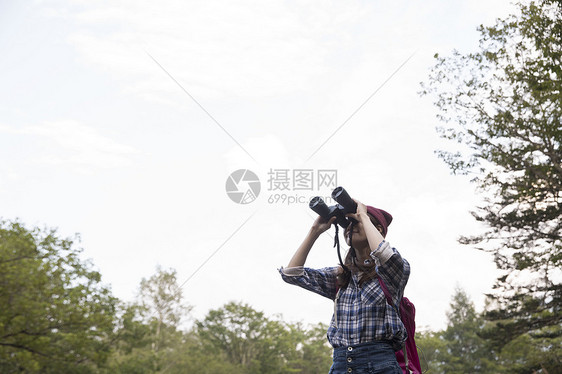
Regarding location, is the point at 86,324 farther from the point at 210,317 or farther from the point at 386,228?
the point at 210,317

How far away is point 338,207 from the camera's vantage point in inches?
93.8

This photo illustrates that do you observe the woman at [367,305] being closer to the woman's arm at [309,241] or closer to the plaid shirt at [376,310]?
the plaid shirt at [376,310]

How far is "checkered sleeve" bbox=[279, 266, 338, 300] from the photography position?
2.43 m

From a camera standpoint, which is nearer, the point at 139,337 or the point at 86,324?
the point at 86,324

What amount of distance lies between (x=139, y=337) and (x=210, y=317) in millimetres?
15895

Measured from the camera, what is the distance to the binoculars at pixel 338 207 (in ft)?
7.48

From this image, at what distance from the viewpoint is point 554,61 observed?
9.34 m

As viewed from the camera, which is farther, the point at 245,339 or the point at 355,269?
the point at 245,339

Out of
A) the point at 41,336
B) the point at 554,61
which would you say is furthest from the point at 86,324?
the point at 554,61

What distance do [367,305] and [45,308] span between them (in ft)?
47.7

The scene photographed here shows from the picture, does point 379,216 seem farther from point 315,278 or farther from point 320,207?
point 315,278

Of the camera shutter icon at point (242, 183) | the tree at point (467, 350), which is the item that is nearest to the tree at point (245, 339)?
the tree at point (467, 350)

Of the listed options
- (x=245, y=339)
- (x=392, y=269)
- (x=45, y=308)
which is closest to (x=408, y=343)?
(x=392, y=269)

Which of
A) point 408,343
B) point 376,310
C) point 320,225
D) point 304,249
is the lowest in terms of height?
point 408,343
